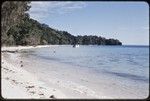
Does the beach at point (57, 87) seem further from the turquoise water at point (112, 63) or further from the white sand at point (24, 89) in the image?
the turquoise water at point (112, 63)

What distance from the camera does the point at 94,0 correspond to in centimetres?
317

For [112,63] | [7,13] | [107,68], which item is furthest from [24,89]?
[112,63]

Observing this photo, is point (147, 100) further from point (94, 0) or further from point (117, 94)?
point (117, 94)

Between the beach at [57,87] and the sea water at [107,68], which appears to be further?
the sea water at [107,68]

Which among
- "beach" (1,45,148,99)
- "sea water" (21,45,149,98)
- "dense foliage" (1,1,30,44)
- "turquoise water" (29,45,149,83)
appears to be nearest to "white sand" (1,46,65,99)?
"beach" (1,45,148,99)

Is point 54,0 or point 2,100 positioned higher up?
point 54,0

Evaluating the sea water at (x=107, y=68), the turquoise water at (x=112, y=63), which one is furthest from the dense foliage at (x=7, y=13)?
the turquoise water at (x=112, y=63)

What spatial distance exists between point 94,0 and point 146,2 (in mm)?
560

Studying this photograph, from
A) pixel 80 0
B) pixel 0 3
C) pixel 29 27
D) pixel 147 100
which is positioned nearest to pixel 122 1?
pixel 80 0

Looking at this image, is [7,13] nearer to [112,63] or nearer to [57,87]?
[57,87]

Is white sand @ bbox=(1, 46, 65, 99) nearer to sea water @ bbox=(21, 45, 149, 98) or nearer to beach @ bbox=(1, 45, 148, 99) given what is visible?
beach @ bbox=(1, 45, 148, 99)

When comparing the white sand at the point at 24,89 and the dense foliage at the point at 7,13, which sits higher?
the dense foliage at the point at 7,13

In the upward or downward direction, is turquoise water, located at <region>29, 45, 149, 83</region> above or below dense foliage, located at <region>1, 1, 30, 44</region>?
below

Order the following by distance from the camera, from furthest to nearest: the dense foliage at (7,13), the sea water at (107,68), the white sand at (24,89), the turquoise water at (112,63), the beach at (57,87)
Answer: the turquoise water at (112,63) < the sea water at (107,68) < the beach at (57,87) < the dense foliage at (7,13) < the white sand at (24,89)
